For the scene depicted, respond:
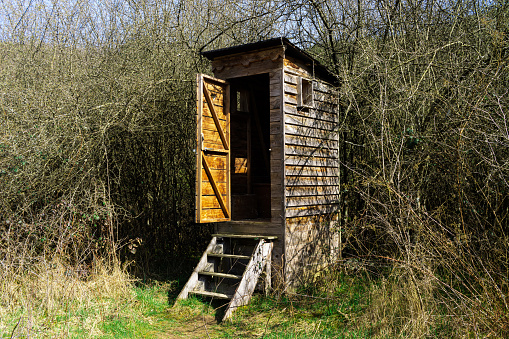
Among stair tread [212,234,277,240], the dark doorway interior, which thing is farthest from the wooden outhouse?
the dark doorway interior

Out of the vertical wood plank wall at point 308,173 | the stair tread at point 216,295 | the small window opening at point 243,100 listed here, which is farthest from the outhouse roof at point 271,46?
the stair tread at point 216,295

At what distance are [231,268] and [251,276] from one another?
49cm

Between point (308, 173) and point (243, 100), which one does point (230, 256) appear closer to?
point (308, 173)

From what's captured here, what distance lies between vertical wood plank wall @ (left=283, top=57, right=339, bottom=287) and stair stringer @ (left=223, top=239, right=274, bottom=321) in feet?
1.04

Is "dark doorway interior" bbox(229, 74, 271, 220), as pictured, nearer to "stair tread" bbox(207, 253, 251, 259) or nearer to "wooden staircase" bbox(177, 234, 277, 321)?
"wooden staircase" bbox(177, 234, 277, 321)

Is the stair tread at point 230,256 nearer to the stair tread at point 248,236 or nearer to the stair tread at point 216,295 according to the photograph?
the stair tread at point 248,236

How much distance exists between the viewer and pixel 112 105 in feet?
23.5

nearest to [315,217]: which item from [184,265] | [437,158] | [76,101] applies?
[437,158]

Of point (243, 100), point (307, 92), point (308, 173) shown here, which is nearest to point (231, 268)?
point (308, 173)

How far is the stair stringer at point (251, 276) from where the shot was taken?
5.89 metres

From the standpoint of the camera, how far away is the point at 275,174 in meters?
6.74

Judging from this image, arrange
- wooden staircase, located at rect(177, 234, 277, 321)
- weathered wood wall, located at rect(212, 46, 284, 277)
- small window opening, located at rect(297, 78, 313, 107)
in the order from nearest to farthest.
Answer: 1. wooden staircase, located at rect(177, 234, 277, 321)
2. weathered wood wall, located at rect(212, 46, 284, 277)
3. small window opening, located at rect(297, 78, 313, 107)

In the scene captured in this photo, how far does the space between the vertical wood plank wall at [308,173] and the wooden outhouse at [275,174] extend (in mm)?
15

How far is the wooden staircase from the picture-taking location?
6102 millimetres
